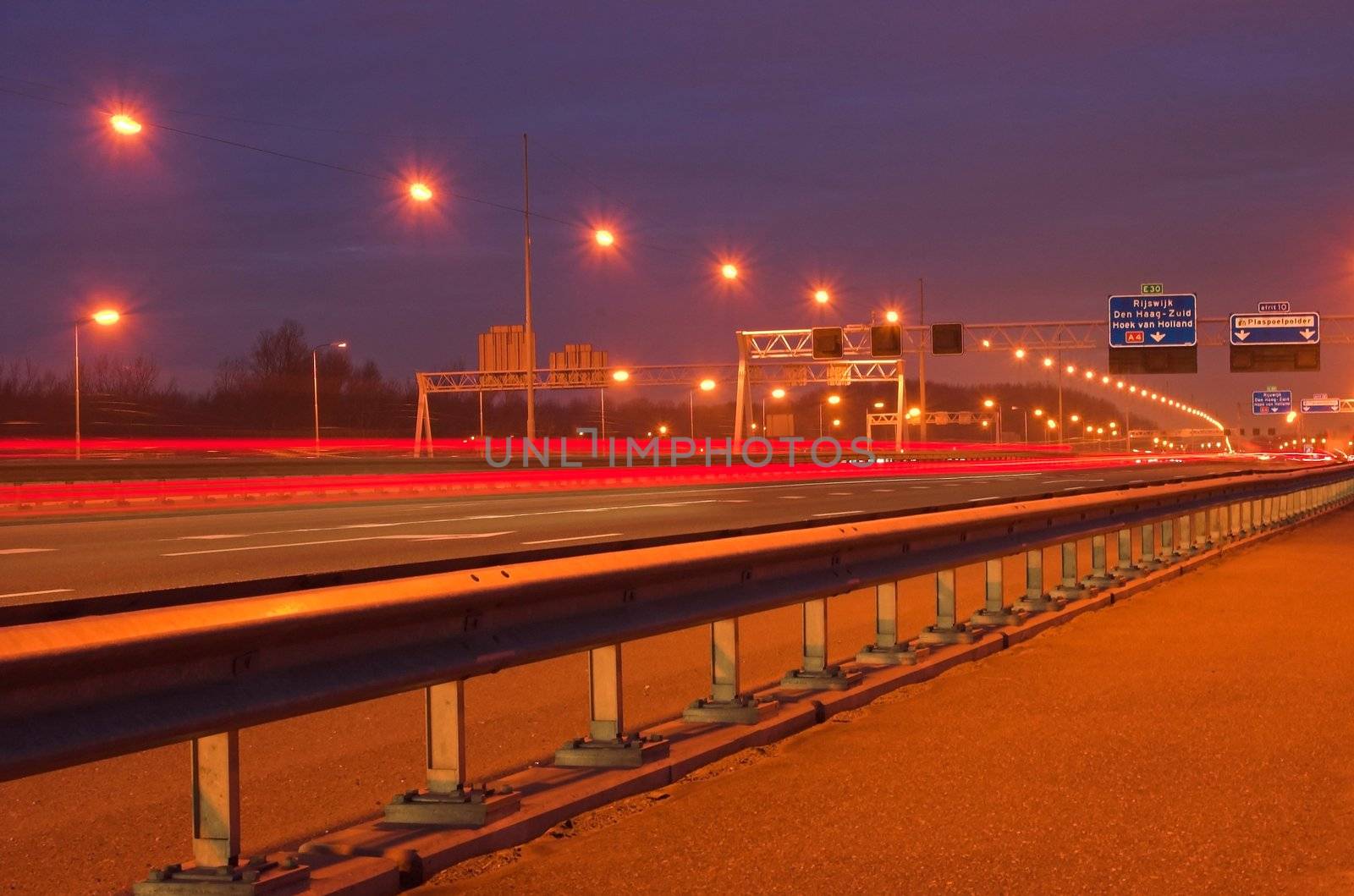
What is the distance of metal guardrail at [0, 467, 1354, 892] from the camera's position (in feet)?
12.6

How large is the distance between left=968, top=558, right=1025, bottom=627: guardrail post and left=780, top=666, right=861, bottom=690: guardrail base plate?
9.14 ft

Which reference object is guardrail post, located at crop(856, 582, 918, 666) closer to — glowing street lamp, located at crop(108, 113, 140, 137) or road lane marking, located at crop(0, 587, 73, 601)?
road lane marking, located at crop(0, 587, 73, 601)

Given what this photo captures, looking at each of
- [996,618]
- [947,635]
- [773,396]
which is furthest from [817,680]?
[773,396]

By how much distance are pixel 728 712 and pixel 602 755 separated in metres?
1.15

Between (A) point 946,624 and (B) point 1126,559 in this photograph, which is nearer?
(A) point 946,624

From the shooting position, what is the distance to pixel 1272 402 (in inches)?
4904

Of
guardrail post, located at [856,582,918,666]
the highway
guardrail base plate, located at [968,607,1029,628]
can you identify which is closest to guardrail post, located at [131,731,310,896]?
the highway

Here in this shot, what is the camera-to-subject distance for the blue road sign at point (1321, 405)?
125775 millimetres

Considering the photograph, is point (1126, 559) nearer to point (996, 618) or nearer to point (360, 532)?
point (996, 618)

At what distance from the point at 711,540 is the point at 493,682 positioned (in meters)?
2.72

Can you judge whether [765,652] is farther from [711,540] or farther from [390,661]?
[390,661]

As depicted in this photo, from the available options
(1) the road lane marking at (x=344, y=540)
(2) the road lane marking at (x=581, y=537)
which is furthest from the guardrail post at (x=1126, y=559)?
(1) the road lane marking at (x=344, y=540)

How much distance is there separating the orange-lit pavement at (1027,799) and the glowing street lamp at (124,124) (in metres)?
20.6

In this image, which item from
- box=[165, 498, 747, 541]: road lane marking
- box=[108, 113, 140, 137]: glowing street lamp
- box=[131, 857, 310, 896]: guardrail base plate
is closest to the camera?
box=[131, 857, 310, 896]: guardrail base plate
